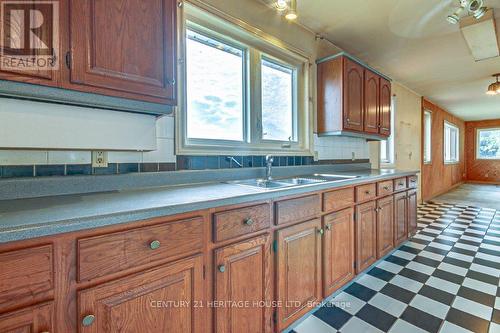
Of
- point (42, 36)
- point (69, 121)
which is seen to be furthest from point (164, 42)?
point (69, 121)

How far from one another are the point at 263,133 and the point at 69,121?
54.9 inches

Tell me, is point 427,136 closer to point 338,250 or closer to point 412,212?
point 412,212

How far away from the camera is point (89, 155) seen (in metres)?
1.19

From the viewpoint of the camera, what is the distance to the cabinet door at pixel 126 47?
950mm

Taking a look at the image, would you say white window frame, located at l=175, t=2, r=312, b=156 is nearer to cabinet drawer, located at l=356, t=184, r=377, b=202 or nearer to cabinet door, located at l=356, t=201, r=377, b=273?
cabinet drawer, located at l=356, t=184, r=377, b=202

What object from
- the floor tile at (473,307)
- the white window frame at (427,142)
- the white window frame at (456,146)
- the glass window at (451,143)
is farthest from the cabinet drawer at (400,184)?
the glass window at (451,143)

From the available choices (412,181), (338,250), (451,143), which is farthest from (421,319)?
(451,143)

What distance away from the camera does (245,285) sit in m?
1.15

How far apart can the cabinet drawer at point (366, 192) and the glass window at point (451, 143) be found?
6.76 metres

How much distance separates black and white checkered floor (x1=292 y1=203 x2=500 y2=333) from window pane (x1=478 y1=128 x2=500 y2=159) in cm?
813

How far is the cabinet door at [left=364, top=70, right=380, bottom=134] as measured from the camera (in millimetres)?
2705

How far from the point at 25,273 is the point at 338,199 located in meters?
1.61

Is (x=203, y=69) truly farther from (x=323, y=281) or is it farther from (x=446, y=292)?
(x=446, y=292)

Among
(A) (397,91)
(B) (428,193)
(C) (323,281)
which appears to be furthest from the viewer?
(B) (428,193)
